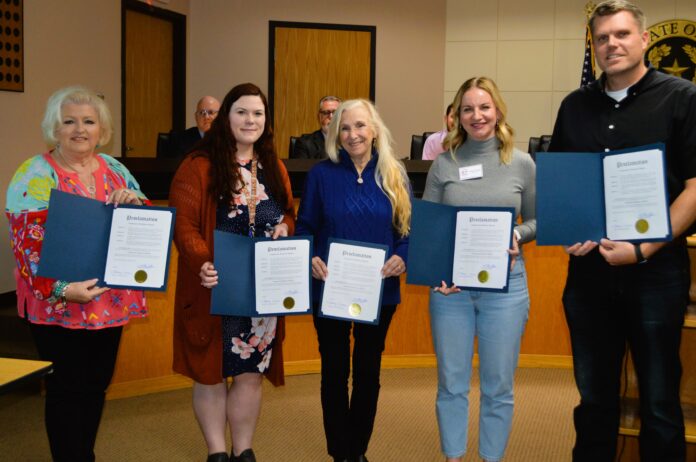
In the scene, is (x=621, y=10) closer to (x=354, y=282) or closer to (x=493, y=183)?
(x=493, y=183)

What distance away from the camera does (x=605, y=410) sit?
244cm

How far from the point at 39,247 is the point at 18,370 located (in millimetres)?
732

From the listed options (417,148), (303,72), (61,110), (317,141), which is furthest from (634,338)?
(303,72)

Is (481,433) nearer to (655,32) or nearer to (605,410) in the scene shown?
(605,410)

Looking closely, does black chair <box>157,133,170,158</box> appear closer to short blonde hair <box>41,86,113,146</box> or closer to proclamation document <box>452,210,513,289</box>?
short blonde hair <box>41,86,113,146</box>

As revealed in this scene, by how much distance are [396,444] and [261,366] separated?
0.94m

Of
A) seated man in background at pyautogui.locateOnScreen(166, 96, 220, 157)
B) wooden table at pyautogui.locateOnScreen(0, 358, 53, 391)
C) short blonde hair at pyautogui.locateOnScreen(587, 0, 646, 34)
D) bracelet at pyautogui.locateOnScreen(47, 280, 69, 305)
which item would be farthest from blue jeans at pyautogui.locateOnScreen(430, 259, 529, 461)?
seated man in background at pyautogui.locateOnScreen(166, 96, 220, 157)

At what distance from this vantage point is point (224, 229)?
106 inches

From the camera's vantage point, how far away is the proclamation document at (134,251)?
7.68ft

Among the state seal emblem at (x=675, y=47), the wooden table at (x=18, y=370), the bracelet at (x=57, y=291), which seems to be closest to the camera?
the wooden table at (x=18, y=370)

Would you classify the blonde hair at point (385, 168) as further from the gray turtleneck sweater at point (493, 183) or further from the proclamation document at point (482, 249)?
the proclamation document at point (482, 249)

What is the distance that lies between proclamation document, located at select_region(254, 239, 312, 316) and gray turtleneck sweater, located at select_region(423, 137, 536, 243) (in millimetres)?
553

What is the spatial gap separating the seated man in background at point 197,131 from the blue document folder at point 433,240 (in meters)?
3.51

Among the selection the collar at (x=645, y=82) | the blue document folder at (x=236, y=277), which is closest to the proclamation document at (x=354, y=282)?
the blue document folder at (x=236, y=277)
